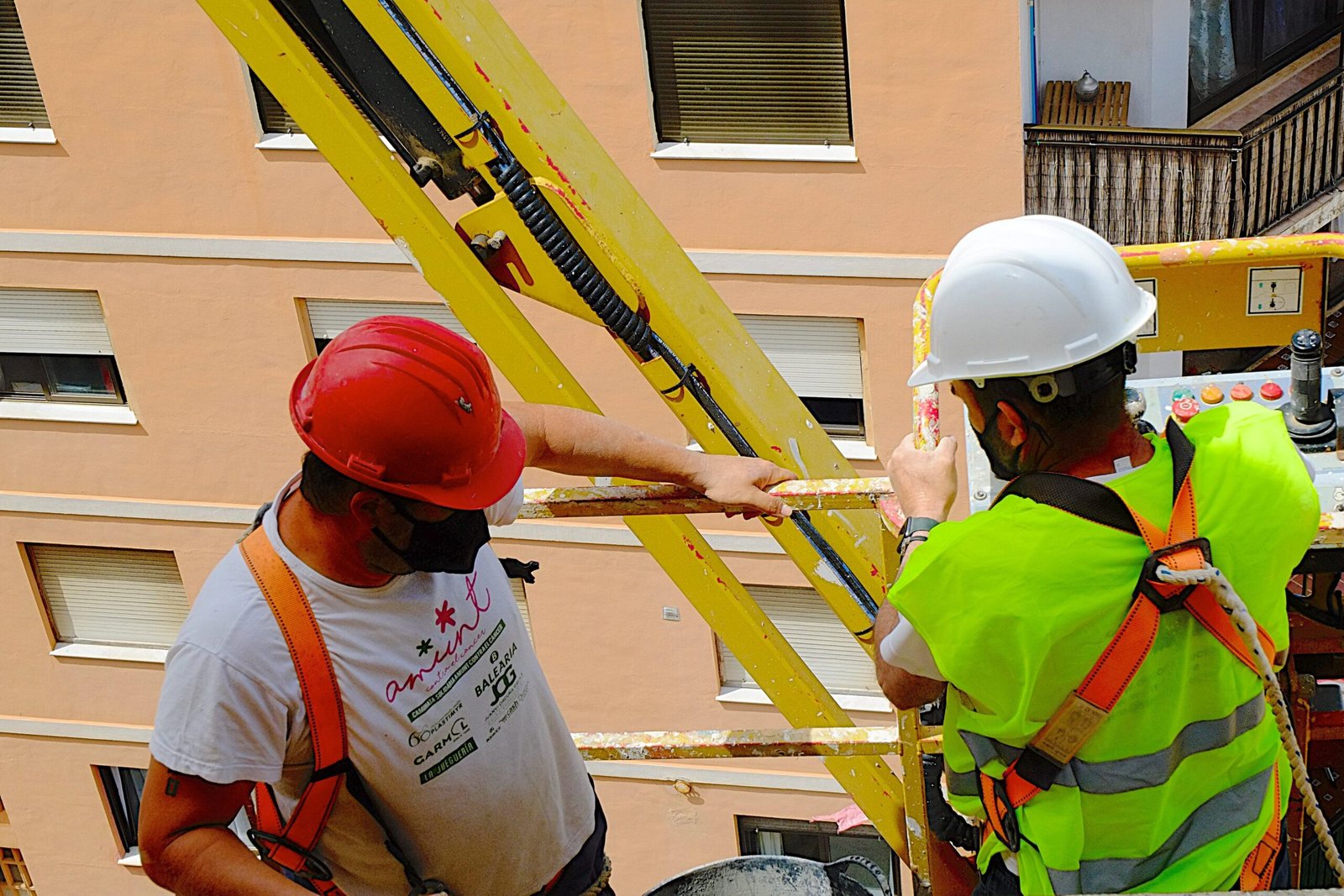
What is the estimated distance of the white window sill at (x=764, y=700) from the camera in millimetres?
14914

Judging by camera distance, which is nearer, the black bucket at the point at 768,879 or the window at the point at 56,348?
the black bucket at the point at 768,879

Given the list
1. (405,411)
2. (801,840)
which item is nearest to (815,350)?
(801,840)

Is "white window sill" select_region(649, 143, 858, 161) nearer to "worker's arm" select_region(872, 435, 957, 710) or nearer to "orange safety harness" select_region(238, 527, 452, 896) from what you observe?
"worker's arm" select_region(872, 435, 957, 710)

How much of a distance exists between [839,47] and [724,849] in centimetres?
912

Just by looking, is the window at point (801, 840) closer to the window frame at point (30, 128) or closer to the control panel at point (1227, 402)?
the window frame at point (30, 128)

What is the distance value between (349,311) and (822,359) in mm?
4721

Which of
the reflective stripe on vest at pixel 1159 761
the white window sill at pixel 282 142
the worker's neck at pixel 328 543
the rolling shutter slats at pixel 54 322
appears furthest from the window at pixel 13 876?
the reflective stripe on vest at pixel 1159 761

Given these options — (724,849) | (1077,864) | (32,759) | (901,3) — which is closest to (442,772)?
(1077,864)

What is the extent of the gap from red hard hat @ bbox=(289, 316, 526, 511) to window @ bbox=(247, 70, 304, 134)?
11.2m

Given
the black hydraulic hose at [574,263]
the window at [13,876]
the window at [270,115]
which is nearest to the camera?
the black hydraulic hose at [574,263]

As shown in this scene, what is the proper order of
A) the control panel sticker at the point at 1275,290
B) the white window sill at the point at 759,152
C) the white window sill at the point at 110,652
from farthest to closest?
the white window sill at the point at 110,652, the white window sill at the point at 759,152, the control panel sticker at the point at 1275,290

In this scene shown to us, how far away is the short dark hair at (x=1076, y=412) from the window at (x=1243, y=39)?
12444 millimetres

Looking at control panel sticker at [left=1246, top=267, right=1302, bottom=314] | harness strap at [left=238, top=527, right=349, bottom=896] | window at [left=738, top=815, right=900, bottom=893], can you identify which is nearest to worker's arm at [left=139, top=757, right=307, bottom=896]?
harness strap at [left=238, top=527, right=349, bottom=896]

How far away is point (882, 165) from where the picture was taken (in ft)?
40.1
